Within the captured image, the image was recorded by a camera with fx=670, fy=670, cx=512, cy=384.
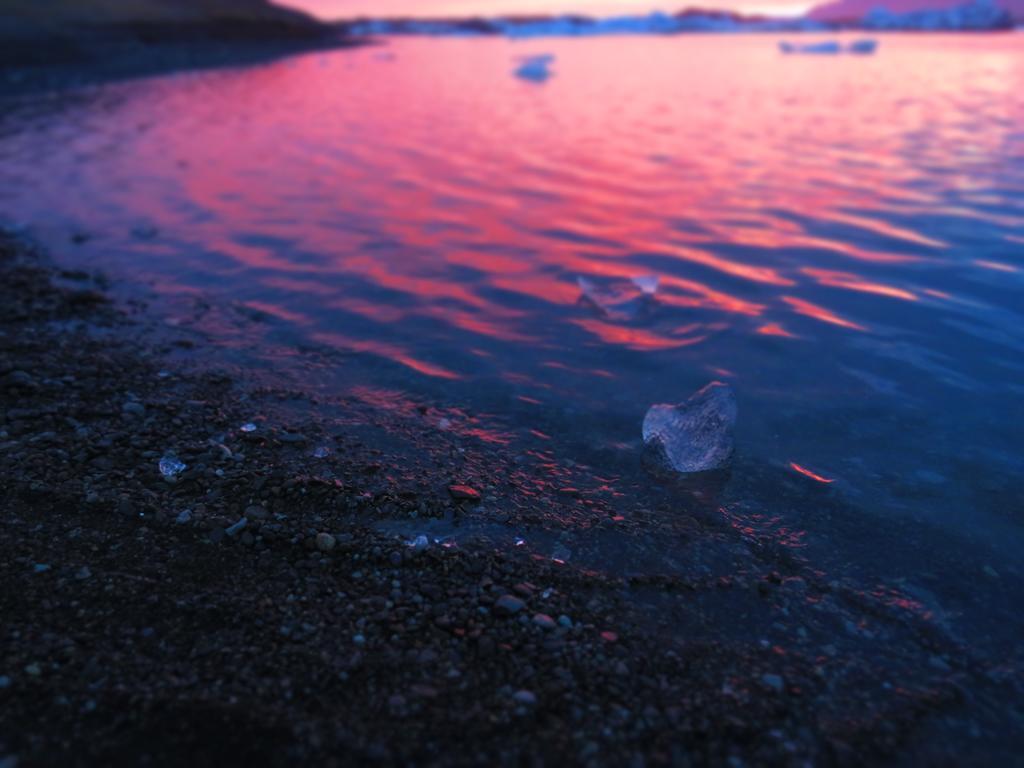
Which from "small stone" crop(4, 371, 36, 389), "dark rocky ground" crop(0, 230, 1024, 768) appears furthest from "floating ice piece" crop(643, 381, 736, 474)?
"small stone" crop(4, 371, 36, 389)

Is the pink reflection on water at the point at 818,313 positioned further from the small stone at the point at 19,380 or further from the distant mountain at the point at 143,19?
the distant mountain at the point at 143,19

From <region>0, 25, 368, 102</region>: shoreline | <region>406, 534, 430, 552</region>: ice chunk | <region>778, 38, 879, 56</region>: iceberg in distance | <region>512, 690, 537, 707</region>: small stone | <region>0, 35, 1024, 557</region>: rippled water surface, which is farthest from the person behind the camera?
<region>778, 38, 879, 56</region>: iceberg in distance

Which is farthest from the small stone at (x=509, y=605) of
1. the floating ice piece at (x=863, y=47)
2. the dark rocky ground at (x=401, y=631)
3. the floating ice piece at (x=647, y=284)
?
the floating ice piece at (x=863, y=47)

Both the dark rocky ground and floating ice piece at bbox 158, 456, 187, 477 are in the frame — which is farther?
floating ice piece at bbox 158, 456, 187, 477

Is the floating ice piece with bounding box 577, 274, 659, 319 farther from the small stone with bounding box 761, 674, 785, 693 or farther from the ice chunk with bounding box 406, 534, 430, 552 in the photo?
the small stone with bounding box 761, 674, 785, 693

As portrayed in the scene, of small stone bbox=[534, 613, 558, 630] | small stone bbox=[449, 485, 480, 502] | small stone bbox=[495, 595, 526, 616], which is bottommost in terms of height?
small stone bbox=[449, 485, 480, 502]

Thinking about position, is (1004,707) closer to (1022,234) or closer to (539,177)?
(1022,234)

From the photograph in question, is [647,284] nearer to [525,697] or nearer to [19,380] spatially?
[525,697]

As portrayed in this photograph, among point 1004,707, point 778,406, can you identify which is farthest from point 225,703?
point 778,406

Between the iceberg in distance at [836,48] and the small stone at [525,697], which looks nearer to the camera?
the small stone at [525,697]
